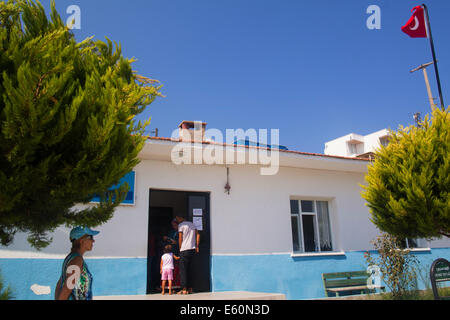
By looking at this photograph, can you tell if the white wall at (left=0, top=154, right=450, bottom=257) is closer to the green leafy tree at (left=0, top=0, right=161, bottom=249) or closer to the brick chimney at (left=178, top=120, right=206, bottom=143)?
the brick chimney at (left=178, top=120, right=206, bottom=143)

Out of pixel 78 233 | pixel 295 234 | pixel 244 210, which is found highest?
pixel 244 210

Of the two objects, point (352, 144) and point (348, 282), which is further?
point (352, 144)

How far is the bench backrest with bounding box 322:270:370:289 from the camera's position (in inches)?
397

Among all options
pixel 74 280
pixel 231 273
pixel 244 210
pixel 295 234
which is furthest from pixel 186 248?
pixel 74 280

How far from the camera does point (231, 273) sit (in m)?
9.29

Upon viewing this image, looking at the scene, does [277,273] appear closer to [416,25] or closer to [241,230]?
[241,230]

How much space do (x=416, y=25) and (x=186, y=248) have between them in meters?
9.73

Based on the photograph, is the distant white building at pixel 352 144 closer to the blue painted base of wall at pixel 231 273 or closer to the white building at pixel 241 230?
the white building at pixel 241 230

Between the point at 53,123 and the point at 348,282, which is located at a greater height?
the point at 53,123

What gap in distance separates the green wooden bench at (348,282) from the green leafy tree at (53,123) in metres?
7.88

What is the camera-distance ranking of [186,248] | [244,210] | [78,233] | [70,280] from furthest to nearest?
[244,210], [186,248], [78,233], [70,280]

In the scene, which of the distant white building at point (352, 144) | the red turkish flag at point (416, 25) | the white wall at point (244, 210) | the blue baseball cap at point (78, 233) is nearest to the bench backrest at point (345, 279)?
the white wall at point (244, 210)
